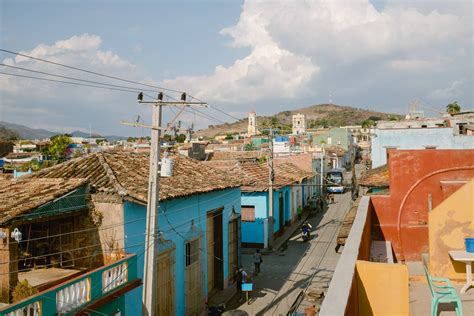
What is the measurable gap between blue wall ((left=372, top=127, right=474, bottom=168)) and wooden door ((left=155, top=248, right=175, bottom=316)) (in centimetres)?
1764

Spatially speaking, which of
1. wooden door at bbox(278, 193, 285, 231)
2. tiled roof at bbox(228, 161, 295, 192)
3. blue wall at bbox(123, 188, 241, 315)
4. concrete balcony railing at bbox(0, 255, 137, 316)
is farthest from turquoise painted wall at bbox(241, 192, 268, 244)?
concrete balcony railing at bbox(0, 255, 137, 316)

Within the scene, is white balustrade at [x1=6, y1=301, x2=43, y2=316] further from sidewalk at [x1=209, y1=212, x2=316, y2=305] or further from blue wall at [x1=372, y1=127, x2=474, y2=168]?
blue wall at [x1=372, y1=127, x2=474, y2=168]

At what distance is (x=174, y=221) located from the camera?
41.9 ft

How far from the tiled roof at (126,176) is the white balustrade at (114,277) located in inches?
64.5

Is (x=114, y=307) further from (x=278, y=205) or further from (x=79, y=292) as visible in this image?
(x=278, y=205)

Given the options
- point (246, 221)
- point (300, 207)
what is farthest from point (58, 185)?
point (300, 207)

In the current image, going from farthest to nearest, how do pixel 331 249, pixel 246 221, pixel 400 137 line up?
pixel 400 137
pixel 246 221
pixel 331 249

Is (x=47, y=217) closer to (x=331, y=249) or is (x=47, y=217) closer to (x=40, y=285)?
(x=40, y=285)

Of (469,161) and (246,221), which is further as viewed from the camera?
(246,221)

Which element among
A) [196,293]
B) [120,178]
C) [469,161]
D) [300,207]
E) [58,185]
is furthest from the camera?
[300,207]

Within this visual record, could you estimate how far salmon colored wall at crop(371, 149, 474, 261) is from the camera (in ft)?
27.8

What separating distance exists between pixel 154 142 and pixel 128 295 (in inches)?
153

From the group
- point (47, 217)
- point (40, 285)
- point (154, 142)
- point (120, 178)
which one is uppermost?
point (154, 142)

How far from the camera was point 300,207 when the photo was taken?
32562mm
